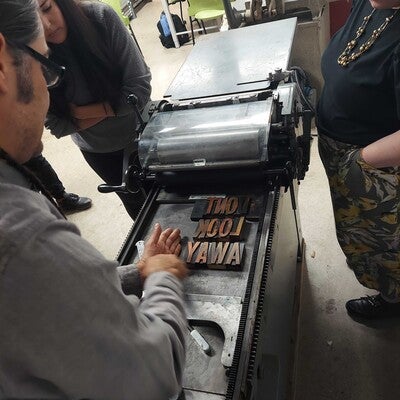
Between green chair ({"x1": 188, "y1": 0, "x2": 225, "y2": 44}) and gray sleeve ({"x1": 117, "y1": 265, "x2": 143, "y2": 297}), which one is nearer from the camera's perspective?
gray sleeve ({"x1": 117, "y1": 265, "x2": 143, "y2": 297})

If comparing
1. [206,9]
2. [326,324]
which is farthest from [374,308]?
[206,9]

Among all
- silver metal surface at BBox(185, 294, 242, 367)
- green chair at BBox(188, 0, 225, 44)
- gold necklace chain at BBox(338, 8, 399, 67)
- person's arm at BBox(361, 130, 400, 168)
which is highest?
gold necklace chain at BBox(338, 8, 399, 67)

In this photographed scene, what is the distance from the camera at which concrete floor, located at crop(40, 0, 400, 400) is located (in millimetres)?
1472

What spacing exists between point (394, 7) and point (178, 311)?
96 centimetres

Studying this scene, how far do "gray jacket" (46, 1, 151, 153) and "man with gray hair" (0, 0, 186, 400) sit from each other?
2.60 ft

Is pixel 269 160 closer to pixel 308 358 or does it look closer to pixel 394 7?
pixel 394 7

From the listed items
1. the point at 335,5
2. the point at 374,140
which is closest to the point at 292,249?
the point at 374,140

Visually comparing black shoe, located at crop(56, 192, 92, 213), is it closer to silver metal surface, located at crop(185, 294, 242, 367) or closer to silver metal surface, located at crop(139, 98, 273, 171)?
silver metal surface, located at crop(139, 98, 273, 171)

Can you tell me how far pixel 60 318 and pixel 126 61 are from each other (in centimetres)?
117

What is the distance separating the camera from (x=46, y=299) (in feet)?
1.55

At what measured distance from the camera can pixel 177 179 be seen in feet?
3.94

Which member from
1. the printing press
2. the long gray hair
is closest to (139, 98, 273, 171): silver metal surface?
the printing press

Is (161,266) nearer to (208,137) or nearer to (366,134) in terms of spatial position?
(208,137)

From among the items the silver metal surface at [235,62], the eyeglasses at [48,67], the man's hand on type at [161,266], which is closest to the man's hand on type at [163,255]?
the man's hand on type at [161,266]
